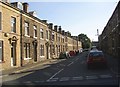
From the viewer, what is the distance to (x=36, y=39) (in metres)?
39.7

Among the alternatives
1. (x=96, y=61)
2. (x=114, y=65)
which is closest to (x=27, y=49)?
(x=114, y=65)

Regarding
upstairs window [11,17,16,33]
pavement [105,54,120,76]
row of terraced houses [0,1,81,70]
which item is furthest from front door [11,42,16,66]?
pavement [105,54,120,76]

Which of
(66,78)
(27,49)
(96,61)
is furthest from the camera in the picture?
(27,49)

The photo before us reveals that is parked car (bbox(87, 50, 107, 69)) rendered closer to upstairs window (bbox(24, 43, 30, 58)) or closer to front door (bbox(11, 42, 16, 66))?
front door (bbox(11, 42, 16, 66))

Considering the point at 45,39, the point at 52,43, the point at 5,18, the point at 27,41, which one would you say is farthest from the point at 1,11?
the point at 52,43

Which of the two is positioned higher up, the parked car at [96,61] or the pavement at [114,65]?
the parked car at [96,61]

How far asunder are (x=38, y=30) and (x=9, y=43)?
13.9m

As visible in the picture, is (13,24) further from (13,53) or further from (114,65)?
(114,65)

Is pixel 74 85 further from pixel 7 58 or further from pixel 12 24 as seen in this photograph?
pixel 12 24

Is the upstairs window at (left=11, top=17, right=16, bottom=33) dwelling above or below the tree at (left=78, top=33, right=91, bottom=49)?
below

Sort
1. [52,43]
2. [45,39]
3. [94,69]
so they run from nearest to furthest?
[94,69], [45,39], [52,43]

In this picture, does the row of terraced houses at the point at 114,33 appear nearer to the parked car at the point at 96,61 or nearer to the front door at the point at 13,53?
the parked car at the point at 96,61

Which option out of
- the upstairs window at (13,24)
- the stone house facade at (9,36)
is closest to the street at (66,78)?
the stone house facade at (9,36)

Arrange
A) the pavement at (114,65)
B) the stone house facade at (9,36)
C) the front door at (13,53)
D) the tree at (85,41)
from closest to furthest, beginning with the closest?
the pavement at (114,65), the stone house facade at (9,36), the front door at (13,53), the tree at (85,41)
